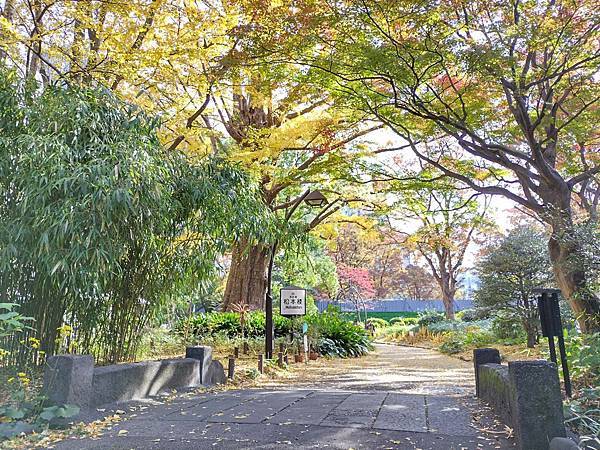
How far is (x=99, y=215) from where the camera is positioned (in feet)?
11.1

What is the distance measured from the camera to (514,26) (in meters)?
5.23

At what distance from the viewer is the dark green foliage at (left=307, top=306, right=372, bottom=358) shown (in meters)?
9.82

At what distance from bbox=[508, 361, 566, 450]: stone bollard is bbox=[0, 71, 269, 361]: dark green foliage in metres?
2.87

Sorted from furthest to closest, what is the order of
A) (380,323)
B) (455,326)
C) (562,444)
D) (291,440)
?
1. (380,323)
2. (455,326)
3. (291,440)
4. (562,444)

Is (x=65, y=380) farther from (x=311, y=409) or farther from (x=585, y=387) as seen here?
(x=585, y=387)

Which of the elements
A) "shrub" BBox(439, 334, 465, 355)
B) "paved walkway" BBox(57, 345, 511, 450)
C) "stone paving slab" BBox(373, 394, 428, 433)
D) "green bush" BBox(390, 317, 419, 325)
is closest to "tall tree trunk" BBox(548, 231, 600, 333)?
"paved walkway" BBox(57, 345, 511, 450)

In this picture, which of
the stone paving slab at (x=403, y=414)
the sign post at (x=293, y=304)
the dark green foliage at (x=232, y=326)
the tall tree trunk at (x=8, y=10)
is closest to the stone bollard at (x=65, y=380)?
the stone paving slab at (x=403, y=414)

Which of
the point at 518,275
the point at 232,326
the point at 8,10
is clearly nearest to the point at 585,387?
the point at 518,275

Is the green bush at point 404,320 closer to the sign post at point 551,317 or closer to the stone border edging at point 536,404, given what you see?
the sign post at point 551,317

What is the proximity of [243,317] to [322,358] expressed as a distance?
197 cm

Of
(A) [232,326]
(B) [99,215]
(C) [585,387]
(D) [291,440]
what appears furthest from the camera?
(A) [232,326]

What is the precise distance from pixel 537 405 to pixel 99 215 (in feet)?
10.1

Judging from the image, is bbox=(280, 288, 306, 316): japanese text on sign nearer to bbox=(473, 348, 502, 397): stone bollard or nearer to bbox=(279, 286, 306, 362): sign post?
bbox=(279, 286, 306, 362): sign post

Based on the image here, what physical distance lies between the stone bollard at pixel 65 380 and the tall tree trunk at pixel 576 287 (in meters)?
4.83
